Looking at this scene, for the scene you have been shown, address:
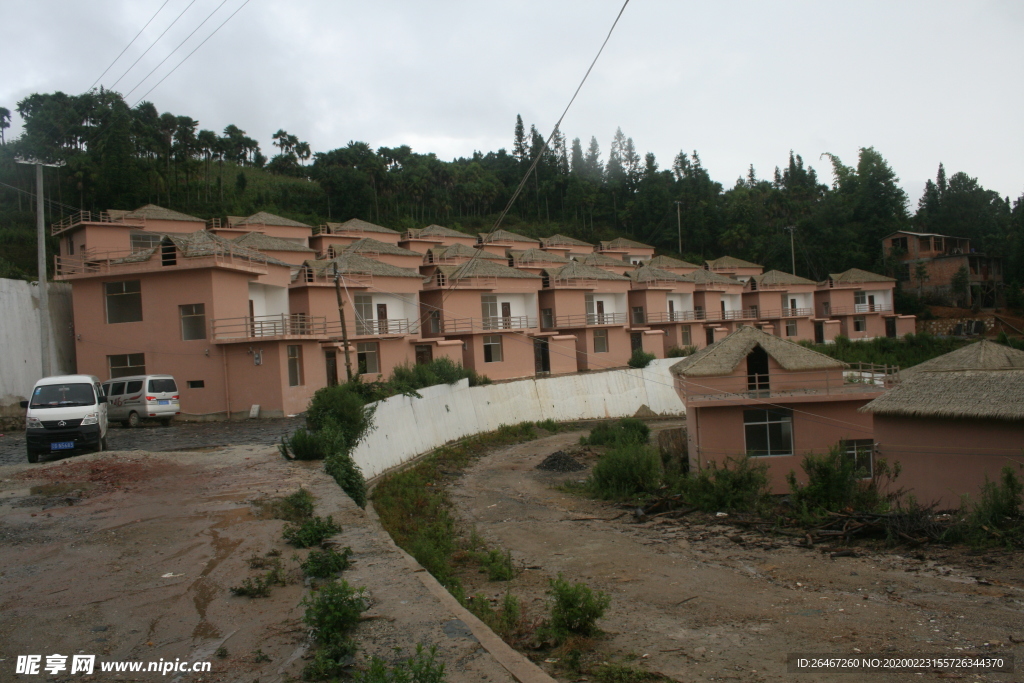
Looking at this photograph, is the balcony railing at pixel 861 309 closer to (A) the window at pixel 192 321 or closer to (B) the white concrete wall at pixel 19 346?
(A) the window at pixel 192 321

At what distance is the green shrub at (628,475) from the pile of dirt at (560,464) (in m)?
4.90

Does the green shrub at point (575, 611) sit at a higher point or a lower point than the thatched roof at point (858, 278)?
lower

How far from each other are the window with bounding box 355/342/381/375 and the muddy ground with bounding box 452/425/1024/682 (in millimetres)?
16638

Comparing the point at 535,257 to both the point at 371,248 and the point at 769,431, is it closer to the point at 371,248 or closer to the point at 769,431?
the point at 371,248

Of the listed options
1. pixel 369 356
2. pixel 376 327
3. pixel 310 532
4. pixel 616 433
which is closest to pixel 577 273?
pixel 376 327

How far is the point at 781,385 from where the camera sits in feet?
75.3

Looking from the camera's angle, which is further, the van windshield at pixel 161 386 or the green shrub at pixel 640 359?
the green shrub at pixel 640 359

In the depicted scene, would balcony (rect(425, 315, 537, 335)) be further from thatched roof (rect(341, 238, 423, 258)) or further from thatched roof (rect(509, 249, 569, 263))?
thatched roof (rect(509, 249, 569, 263))

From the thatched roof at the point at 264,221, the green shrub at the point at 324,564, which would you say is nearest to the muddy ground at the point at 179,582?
the green shrub at the point at 324,564

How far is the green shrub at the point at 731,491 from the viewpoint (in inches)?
696

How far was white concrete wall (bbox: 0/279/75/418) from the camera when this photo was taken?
2473cm

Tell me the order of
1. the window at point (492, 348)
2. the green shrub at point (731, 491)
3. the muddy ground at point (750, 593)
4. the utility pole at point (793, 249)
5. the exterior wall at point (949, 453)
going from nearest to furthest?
the muddy ground at point (750, 593), the exterior wall at point (949, 453), the green shrub at point (731, 491), the window at point (492, 348), the utility pole at point (793, 249)

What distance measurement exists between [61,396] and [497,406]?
795 inches

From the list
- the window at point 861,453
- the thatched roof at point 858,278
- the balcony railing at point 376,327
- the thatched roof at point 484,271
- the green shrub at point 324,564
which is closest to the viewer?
the green shrub at point 324,564
